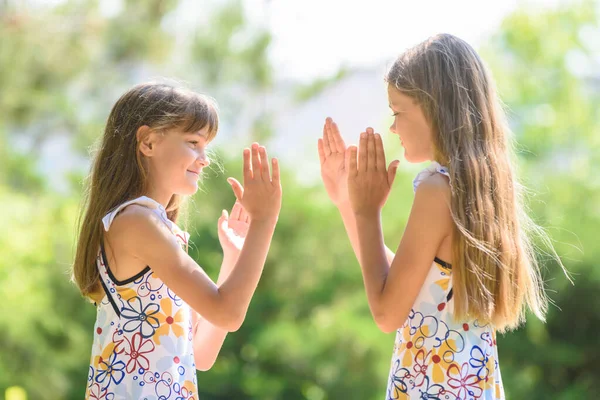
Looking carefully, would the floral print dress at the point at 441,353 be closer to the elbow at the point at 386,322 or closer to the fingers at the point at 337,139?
the elbow at the point at 386,322

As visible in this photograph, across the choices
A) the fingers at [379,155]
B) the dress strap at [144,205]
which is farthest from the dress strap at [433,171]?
the dress strap at [144,205]

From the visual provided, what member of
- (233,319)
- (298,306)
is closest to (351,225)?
(233,319)

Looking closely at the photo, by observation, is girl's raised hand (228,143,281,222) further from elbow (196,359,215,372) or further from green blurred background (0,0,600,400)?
green blurred background (0,0,600,400)

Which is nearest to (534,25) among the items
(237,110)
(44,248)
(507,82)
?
(507,82)

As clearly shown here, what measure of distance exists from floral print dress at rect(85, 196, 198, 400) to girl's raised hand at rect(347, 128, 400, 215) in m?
0.47

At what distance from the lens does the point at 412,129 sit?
1.85m

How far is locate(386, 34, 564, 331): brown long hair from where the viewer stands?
5.67 feet

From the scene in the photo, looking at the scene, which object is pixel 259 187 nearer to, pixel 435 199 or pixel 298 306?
pixel 435 199

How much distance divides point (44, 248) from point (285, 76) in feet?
24.0

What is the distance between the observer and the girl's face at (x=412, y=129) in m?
1.84

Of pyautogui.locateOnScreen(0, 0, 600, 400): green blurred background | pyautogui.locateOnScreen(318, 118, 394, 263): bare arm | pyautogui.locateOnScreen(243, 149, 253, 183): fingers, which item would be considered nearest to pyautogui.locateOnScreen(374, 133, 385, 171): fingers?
pyautogui.locateOnScreen(318, 118, 394, 263): bare arm

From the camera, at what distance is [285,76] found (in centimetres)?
1178

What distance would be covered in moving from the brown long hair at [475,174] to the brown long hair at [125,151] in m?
0.51

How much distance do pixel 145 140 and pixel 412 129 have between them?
25.7 inches
